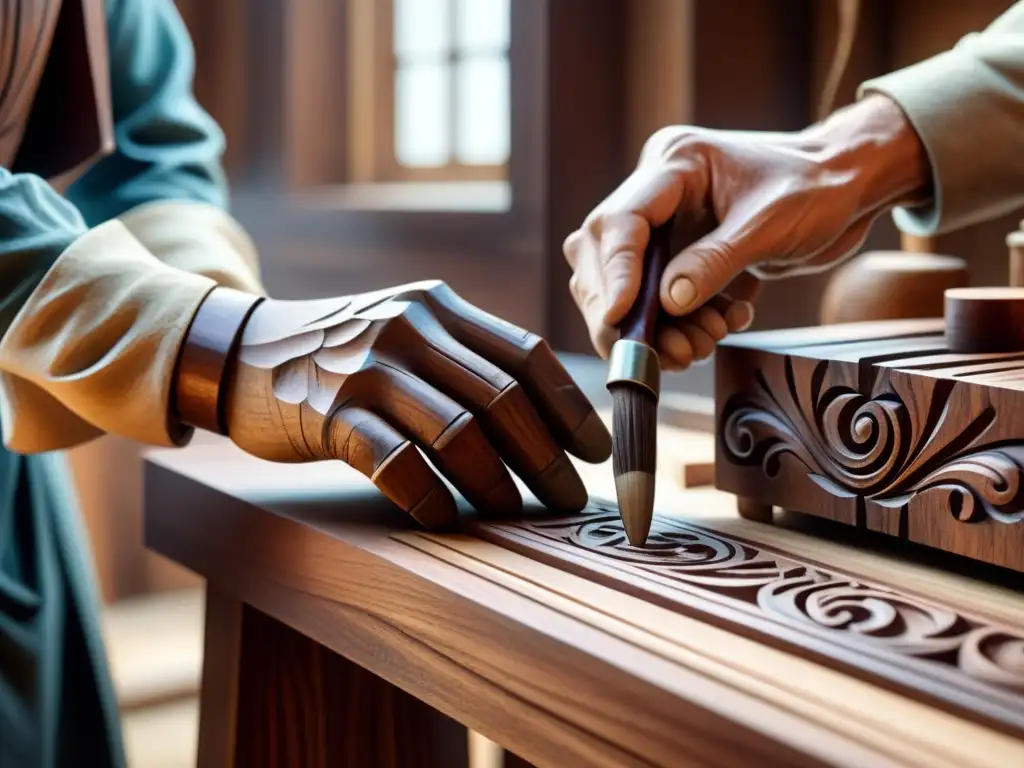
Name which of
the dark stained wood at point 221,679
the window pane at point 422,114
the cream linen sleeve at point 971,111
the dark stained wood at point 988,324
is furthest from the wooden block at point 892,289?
the window pane at point 422,114

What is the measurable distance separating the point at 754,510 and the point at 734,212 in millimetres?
201

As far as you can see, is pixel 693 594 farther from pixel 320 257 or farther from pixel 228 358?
pixel 320 257

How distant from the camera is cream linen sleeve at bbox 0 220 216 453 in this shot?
82 centimetres

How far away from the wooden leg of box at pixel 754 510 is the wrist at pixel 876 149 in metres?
0.24

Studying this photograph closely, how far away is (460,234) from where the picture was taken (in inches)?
76.4

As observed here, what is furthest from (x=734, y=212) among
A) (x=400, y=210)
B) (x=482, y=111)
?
(x=482, y=111)

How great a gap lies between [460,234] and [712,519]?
47.5 inches

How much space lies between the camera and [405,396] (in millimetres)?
743

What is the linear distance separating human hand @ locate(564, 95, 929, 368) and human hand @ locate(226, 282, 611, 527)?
0.07 m

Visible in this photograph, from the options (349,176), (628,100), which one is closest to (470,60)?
(349,176)

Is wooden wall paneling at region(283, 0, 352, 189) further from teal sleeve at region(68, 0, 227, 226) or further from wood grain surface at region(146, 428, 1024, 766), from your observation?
wood grain surface at region(146, 428, 1024, 766)

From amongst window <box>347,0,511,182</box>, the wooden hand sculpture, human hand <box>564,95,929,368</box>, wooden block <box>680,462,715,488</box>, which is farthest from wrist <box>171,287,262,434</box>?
window <box>347,0,511,182</box>

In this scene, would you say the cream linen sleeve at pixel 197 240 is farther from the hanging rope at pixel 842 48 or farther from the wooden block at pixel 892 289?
the hanging rope at pixel 842 48

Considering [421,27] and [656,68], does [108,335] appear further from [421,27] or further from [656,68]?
[421,27]
